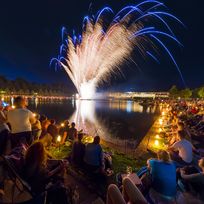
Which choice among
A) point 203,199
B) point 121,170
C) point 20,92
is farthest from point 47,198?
→ point 20,92

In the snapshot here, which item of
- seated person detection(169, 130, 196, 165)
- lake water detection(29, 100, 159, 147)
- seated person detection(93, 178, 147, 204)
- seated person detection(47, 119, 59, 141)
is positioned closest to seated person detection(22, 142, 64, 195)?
seated person detection(93, 178, 147, 204)

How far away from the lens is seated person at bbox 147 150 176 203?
4.55m

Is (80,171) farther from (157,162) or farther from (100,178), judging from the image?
(157,162)

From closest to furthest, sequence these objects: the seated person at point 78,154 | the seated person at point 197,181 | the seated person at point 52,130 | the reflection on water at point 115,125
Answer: the seated person at point 197,181 → the seated person at point 78,154 → the seated person at point 52,130 → the reflection on water at point 115,125

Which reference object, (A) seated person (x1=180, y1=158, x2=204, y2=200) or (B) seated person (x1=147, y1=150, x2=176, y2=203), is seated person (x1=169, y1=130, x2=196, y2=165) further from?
(B) seated person (x1=147, y1=150, x2=176, y2=203)

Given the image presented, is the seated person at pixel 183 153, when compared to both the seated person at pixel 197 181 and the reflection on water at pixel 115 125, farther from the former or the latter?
the reflection on water at pixel 115 125

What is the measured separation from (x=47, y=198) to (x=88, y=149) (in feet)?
6.90

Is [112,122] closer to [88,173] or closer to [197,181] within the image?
[88,173]

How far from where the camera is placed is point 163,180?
15.0ft

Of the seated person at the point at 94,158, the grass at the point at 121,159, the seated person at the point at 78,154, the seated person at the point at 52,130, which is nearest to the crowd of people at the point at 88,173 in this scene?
the seated person at the point at 94,158

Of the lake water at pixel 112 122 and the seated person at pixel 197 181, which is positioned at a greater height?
the seated person at pixel 197 181

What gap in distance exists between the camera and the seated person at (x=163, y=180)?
455 cm

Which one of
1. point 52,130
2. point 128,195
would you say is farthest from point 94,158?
point 52,130

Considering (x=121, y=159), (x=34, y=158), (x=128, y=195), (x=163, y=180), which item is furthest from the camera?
(x=121, y=159)
